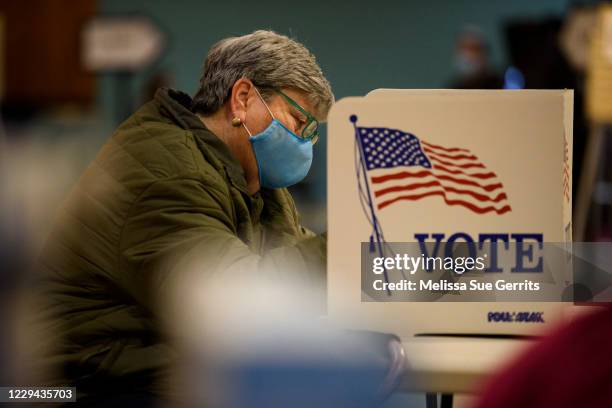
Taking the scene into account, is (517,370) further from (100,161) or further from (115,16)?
(115,16)

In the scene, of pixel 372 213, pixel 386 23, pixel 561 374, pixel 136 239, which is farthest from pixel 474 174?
pixel 386 23

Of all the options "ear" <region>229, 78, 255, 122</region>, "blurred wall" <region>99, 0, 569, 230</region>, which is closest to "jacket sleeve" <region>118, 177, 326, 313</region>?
"ear" <region>229, 78, 255, 122</region>

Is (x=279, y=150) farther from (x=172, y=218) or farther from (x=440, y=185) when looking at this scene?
(x=440, y=185)

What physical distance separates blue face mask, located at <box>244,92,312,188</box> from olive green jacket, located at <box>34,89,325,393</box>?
8 cm

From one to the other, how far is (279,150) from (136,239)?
0.35 meters

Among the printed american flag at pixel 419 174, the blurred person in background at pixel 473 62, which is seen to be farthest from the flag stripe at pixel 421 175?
the blurred person in background at pixel 473 62

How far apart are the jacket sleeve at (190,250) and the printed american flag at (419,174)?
0.42 ft

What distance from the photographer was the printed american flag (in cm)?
134

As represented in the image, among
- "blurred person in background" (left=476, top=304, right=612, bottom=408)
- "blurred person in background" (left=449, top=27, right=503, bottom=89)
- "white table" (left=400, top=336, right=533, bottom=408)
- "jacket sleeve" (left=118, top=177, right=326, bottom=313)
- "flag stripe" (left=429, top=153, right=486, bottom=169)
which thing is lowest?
"blurred person in background" (left=449, top=27, right=503, bottom=89)

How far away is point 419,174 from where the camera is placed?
135cm

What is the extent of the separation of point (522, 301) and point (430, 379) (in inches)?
6.6

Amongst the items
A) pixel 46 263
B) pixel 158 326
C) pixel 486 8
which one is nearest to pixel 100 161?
pixel 46 263

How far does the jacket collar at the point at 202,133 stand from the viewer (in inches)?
65.3

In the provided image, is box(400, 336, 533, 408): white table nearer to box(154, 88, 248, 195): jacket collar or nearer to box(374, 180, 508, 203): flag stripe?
box(374, 180, 508, 203): flag stripe
